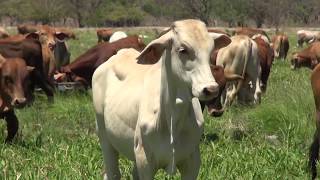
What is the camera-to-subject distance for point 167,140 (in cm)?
432

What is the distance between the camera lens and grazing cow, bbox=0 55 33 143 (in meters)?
7.50

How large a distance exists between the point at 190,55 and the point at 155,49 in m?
0.37

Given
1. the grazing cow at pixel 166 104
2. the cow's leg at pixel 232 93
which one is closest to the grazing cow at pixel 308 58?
the cow's leg at pixel 232 93

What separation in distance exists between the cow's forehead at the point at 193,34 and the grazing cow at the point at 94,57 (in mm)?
6081

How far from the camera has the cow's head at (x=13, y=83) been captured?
745cm

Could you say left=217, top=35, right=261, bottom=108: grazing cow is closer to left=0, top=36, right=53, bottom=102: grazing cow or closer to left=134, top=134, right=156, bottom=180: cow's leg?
left=0, top=36, right=53, bottom=102: grazing cow

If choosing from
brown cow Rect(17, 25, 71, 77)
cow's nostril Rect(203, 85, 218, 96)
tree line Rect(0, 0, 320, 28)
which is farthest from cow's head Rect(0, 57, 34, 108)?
tree line Rect(0, 0, 320, 28)

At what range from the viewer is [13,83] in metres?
7.58

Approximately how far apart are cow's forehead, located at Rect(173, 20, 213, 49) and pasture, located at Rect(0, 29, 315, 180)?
80.6 inches

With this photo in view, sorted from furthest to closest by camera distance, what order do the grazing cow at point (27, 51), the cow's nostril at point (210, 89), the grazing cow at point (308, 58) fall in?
the grazing cow at point (308, 58)
the grazing cow at point (27, 51)
the cow's nostril at point (210, 89)

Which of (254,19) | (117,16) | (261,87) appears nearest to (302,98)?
(261,87)

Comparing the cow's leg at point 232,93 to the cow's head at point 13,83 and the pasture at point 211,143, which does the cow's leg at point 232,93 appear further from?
the cow's head at point 13,83

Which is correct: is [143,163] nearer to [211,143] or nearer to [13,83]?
[211,143]

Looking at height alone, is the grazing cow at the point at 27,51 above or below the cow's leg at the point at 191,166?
below
